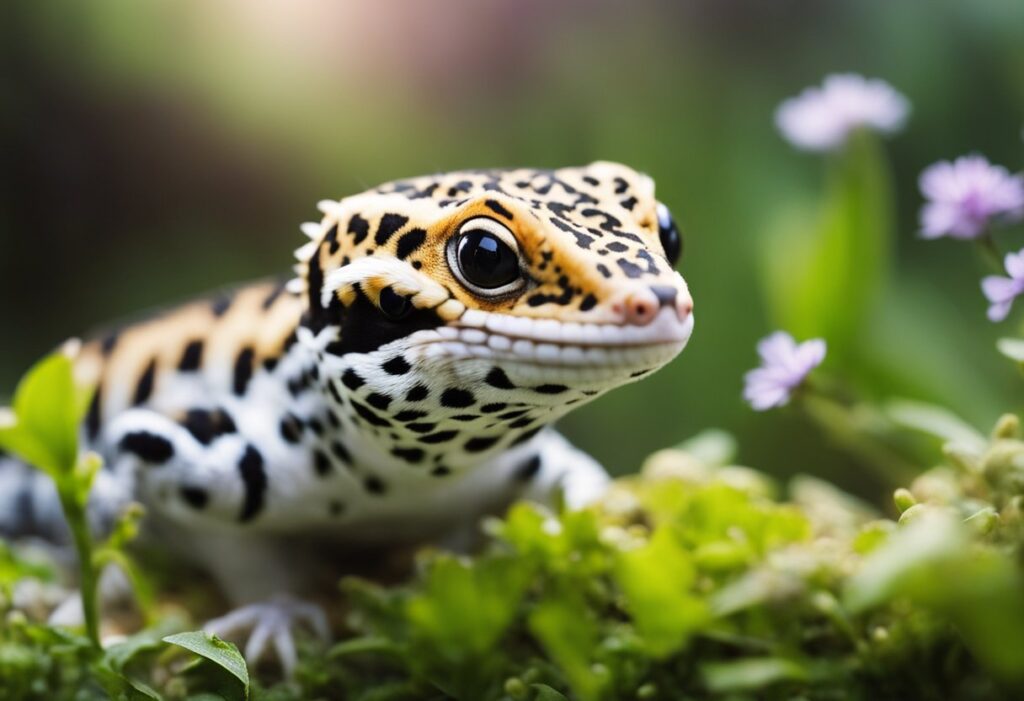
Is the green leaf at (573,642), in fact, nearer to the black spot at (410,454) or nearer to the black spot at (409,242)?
the black spot at (410,454)

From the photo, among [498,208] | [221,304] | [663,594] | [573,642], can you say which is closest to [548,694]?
[573,642]

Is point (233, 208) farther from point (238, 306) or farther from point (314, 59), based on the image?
point (238, 306)

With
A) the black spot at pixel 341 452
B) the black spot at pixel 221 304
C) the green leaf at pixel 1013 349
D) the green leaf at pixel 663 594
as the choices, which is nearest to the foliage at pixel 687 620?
the green leaf at pixel 663 594

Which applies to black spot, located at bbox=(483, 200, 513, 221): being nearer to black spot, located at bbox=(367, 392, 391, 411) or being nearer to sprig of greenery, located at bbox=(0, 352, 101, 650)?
black spot, located at bbox=(367, 392, 391, 411)

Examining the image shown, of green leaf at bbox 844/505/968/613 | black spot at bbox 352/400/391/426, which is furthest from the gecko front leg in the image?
green leaf at bbox 844/505/968/613

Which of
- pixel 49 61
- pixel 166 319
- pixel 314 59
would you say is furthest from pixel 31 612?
pixel 49 61
